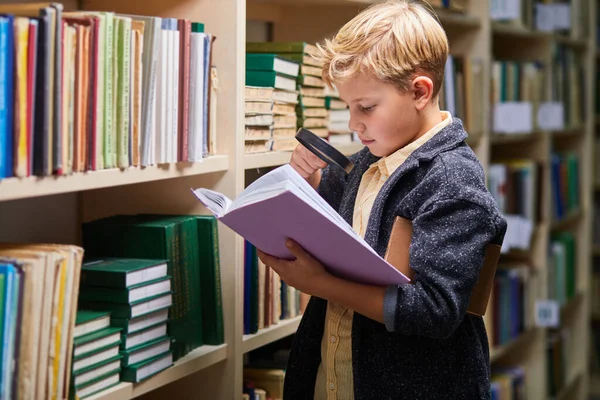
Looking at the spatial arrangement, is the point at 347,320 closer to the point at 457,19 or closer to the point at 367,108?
the point at 367,108

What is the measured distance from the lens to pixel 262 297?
1718 millimetres

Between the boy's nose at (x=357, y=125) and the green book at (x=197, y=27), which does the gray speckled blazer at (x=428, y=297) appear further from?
the green book at (x=197, y=27)

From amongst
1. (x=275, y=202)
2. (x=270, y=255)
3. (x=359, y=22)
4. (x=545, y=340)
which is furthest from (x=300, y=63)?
(x=545, y=340)

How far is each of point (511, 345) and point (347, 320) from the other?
6.05ft

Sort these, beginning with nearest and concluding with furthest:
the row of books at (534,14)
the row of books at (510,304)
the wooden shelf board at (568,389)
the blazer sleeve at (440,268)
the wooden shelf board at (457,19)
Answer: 1. the blazer sleeve at (440,268)
2. the wooden shelf board at (457,19)
3. the row of books at (534,14)
4. the row of books at (510,304)
5. the wooden shelf board at (568,389)

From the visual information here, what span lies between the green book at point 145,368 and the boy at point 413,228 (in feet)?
0.89

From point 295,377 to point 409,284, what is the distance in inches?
13.2

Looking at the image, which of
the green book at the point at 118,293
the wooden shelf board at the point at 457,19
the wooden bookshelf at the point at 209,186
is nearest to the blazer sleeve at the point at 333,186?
the wooden bookshelf at the point at 209,186

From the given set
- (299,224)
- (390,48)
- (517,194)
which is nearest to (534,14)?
(517,194)

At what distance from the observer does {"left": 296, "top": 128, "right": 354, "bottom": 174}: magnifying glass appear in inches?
57.2

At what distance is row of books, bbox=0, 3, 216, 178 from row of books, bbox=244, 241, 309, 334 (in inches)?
11.6

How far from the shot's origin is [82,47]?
1.19 metres

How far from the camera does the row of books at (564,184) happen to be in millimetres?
3465

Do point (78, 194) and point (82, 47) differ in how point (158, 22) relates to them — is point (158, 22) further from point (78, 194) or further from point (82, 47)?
point (78, 194)
